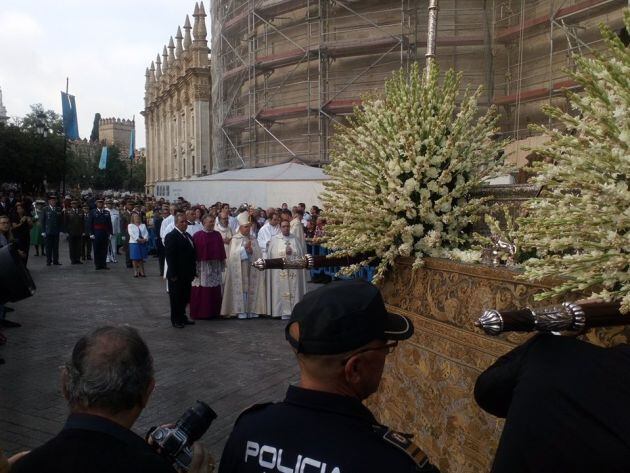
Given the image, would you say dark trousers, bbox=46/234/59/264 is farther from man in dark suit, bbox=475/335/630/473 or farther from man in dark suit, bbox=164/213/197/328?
man in dark suit, bbox=475/335/630/473

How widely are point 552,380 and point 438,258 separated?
77.3 inches

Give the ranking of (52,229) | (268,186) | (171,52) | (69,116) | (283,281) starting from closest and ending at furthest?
1. (283,281)
2. (52,229)
3. (268,186)
4. (69,116)
5. (171,52)

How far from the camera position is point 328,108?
23.0 metres

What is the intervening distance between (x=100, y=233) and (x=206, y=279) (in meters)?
7.59

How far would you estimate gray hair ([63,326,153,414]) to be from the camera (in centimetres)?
180

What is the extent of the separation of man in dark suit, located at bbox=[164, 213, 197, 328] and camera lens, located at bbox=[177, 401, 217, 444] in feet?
25.4

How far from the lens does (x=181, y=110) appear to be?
4956 cm

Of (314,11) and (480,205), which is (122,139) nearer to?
(314,11)

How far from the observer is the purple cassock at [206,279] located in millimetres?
10344

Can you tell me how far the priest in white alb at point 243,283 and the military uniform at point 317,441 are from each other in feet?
29.3

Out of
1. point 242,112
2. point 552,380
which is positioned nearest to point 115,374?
point 552,380

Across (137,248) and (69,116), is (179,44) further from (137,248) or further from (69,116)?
(137,248)

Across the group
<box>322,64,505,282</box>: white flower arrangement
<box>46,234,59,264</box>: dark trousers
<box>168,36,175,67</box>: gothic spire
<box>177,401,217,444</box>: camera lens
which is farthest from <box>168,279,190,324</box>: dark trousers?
<box>168,36,175,67</box>: gothic spire

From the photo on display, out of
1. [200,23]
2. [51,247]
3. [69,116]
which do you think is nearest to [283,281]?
[51,247]
